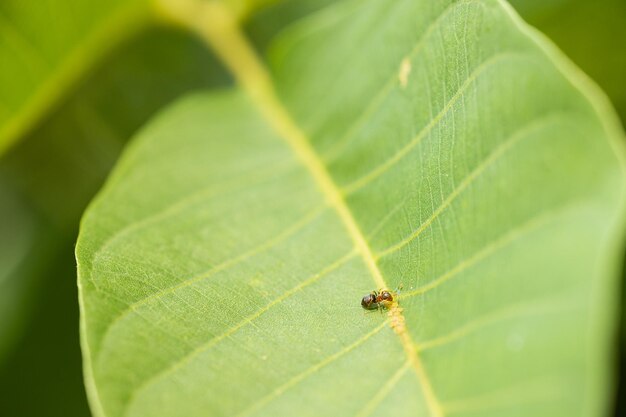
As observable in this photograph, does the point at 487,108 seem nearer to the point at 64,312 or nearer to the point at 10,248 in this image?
the point at 64,312

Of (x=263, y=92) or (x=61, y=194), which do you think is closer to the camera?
(x=263, y=92)

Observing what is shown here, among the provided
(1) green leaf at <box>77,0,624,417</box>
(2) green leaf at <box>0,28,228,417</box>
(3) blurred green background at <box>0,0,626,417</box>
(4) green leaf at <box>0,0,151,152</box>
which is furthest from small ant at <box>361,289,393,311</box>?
(2) green leaf at <box>0,28,228,417</box>

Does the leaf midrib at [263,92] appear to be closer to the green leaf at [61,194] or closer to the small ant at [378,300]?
the small ant at [378,300]

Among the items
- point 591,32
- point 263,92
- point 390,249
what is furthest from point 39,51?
point 591,32

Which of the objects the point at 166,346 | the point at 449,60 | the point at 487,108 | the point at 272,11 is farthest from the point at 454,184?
the point at 272,11

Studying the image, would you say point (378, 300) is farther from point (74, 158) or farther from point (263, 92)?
point (74, 158)

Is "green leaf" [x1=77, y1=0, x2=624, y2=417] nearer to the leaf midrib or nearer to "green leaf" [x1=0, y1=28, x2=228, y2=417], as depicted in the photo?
the leaf midrib

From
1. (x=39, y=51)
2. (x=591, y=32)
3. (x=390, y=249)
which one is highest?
(x=39, y=51)
